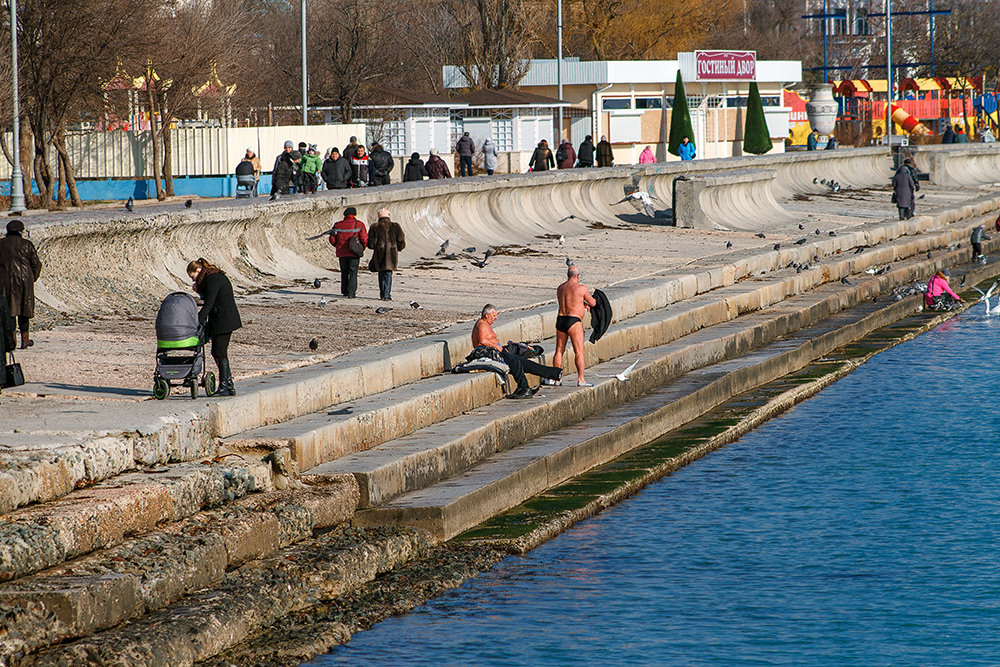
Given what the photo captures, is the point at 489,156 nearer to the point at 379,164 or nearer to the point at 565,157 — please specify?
the point at 565,157

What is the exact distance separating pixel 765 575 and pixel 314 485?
12.5 ft

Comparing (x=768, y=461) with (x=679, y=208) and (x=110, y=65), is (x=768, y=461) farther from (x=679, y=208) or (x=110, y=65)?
→ (x=110, y=65)

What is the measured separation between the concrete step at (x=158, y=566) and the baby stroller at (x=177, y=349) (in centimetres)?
179

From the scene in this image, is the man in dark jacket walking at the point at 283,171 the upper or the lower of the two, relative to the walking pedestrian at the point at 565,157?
lower

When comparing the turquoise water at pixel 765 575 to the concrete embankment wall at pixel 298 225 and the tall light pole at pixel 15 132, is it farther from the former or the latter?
the tall light pole at pixel 15 132

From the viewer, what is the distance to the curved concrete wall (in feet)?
63.1

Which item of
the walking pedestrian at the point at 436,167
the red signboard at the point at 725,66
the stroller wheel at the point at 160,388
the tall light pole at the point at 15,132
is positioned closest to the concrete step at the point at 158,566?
the stroller wheel at the point at 160,388

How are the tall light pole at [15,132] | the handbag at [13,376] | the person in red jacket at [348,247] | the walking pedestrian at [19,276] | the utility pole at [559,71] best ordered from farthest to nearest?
the utility pole at [559,71], the tall light pole at [15,132], the person in red jacket at [348,247], the walking pedestrian at [19,276], the handbag at [13,376]

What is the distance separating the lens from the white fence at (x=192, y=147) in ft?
137

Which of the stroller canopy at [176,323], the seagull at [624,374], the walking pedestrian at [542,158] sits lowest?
the seagull at [624,374]

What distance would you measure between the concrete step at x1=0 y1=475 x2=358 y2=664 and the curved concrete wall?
7.84 meters

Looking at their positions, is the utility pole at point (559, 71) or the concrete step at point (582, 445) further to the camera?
the utility pole at point (559, 71)

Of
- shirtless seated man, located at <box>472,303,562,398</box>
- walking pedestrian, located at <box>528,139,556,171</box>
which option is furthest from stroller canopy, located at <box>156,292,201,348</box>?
walking pedestrian, located at <box>528,139,556,171</box>

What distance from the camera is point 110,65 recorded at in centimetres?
3662
